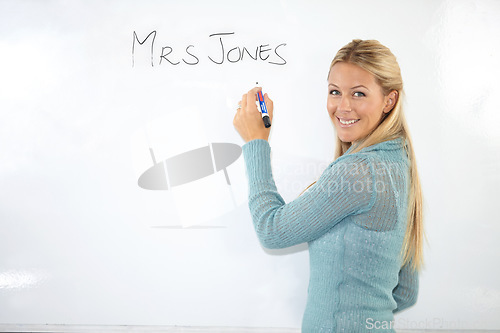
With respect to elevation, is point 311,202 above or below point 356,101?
below

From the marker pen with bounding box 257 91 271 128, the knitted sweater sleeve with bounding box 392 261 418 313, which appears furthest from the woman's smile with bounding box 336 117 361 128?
the knitted sweater sleeve with bounding box 392 261 418 313

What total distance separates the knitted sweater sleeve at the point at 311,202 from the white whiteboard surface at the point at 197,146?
26 cm

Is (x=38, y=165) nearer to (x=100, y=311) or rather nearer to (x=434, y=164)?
(x=100, y=311)

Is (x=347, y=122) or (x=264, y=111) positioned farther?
(x=264, y=111)

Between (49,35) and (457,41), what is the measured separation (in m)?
1.03

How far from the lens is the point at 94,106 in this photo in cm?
99

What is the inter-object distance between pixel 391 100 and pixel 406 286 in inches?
16.8

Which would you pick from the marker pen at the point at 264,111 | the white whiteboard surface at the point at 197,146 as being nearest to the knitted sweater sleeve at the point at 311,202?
the marker pen at the point at 264,111

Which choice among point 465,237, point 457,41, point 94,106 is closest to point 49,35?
point 94,106

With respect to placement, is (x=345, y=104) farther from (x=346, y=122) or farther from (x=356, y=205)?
(x=356, y=205)

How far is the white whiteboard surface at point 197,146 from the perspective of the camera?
0.93 metres

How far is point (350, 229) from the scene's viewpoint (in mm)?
647

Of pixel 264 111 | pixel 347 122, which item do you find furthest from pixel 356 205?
pixel 264 111

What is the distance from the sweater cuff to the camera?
2.33 ft
